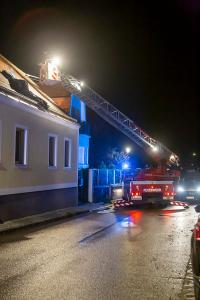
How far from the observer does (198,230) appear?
21.4 ft

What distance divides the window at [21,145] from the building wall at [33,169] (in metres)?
0.25

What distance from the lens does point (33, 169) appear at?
1956 cm

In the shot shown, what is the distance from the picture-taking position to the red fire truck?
76.5 ft

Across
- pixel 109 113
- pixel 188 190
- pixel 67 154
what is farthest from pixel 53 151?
pixel 188 190

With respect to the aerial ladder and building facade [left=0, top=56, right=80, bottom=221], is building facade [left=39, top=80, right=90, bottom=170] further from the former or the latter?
building facade [left=0, top=56, right=80, bottom=221]

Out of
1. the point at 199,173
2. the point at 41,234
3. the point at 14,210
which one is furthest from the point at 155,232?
the point at 199,173

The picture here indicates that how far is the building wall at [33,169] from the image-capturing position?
1703 centimetres

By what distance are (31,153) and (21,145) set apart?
74 cm

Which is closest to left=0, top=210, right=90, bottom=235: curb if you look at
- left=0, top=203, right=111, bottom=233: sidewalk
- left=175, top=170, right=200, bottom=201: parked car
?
left=0, top=203, right=111, bottom=233: sidewalk

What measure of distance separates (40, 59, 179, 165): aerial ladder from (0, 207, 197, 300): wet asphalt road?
1188 centimetres

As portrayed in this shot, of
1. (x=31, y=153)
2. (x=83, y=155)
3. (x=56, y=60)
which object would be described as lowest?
(x=31, y=153)

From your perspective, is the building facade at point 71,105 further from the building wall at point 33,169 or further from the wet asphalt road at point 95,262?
the wet asphalt road at point 95,262

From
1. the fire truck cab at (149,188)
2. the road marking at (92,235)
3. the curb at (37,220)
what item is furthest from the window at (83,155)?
the road marking at (92,235)

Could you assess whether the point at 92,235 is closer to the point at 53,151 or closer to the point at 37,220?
the point at 37,220
